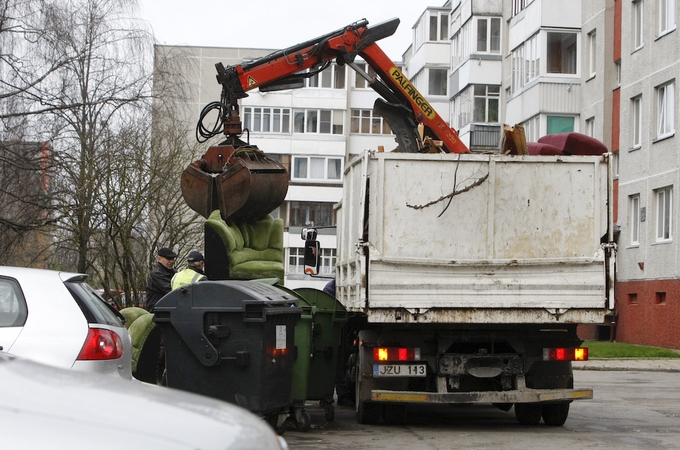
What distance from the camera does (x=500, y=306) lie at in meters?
10.4

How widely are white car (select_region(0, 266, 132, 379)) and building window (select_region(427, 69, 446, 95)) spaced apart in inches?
2064

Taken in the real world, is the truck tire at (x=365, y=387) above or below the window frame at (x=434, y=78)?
below

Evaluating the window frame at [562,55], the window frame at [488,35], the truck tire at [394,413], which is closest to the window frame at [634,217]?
the window frame at [562,55]

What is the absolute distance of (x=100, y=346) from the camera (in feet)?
24.5

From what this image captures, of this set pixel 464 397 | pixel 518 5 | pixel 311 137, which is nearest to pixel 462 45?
pixel 518 5

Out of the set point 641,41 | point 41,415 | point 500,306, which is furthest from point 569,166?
point 641,41

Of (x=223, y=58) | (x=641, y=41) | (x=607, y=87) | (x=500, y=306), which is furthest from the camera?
(x=223, y=58)

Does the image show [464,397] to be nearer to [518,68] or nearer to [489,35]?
[518,68]

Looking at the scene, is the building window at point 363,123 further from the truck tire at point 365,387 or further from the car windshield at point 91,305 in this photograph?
the car windshield at point 91,305

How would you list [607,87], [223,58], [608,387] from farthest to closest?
[223,58], [607,87], [608,387]

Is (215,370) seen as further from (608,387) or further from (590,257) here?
(608,387)

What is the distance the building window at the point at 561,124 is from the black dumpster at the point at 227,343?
29.3m

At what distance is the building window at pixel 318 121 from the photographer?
2415 inches

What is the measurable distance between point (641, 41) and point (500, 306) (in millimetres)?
23004
